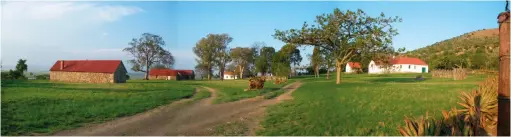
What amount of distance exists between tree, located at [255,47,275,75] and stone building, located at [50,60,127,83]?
1266 inches

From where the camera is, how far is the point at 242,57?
68125 mm

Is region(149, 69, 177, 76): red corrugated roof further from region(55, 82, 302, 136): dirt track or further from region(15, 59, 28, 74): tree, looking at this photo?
region(55, 82, 302, 136): dirt track

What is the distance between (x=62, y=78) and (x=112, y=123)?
31.8m

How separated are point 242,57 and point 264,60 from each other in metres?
4.06

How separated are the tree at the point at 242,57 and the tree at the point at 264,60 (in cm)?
196

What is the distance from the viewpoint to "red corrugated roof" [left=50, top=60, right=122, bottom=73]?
37.2m

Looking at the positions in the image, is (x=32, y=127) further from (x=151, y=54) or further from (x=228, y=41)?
(x=228, y=41)

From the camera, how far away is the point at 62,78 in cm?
3716

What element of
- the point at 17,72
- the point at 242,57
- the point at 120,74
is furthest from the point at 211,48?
the point at 17,72

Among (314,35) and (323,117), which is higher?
(314,35)

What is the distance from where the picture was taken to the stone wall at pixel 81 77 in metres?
36.6

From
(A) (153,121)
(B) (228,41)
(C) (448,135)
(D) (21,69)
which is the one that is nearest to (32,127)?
(A) (153,121)

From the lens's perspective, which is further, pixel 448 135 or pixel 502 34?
pixel 448 135

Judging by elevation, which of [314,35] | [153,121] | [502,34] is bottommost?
[153,121]
